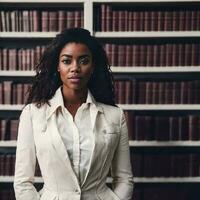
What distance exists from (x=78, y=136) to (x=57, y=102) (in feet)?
0.60

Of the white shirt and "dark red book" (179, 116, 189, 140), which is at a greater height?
the white shirt

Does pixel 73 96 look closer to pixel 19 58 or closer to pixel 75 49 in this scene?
pixel 75 49

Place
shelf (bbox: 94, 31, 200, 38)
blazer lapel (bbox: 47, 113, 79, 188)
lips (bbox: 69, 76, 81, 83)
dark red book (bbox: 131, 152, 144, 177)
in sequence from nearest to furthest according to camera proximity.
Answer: blazer lapel (bbox: 47, 113, 79, 188) < lips (bbox: 69, 76, 81, 83) < shelf (bbox: 94, 31, 200, 38) < dark red book (bbox: 131, 152, 144, 177)

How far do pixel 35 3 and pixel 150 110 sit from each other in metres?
1.13

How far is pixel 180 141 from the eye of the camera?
100 inches

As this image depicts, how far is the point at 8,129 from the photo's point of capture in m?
2.58

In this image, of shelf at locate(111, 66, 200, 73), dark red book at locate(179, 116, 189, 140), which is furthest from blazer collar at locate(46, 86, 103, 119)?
dark red book at locate(179, 116, 189, 140)

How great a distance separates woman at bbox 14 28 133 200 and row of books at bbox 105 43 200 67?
0.76m

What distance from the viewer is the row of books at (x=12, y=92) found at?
8.38 feet

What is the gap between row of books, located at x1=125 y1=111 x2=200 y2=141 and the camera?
255cm

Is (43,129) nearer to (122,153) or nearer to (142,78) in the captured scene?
(122,153)

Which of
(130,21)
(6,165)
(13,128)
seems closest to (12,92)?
(13,128)

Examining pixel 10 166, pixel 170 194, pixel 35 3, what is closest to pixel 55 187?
pixel 10 166

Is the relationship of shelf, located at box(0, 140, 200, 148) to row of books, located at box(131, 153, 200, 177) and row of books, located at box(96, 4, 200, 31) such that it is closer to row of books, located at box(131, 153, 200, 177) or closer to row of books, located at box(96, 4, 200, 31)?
row of books, located at box(131, 153, 200, 177)
